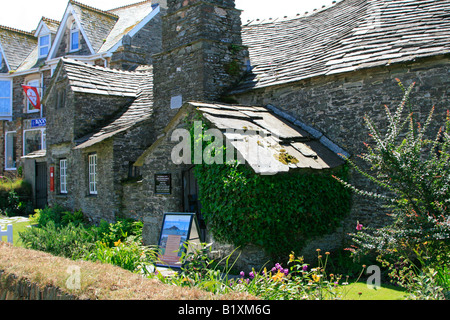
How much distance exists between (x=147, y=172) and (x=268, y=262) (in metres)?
3.96

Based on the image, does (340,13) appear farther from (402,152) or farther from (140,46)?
(140,46)

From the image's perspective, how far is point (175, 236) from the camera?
7.73 meters

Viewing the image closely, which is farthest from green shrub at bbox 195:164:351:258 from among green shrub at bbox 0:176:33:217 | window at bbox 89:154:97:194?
green shrub at bbox 0:176:33:217

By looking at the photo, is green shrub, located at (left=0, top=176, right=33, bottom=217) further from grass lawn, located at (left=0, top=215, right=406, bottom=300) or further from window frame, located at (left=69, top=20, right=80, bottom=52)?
grass lawn, located at (left=0, top=215, right=406, bottom=300)

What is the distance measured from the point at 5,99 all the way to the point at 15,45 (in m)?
4.12

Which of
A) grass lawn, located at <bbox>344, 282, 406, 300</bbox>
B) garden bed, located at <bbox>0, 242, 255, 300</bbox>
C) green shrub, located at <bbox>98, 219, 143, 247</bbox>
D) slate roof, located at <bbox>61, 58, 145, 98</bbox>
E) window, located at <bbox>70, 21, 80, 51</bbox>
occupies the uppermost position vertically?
window, located at <bbox>70, 21, 80, 51</bbox>

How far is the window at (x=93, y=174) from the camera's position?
48.7 ft

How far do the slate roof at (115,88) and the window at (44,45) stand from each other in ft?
39.7

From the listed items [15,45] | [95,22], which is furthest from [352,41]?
[15,45]

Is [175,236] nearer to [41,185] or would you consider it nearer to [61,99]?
[61,99]

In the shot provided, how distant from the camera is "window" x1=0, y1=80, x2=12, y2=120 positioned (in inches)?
1075

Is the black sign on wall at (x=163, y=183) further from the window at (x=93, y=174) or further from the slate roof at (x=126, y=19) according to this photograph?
the slate roof at (x=126, y=19)

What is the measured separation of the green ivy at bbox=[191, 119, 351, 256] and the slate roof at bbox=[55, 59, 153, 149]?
6129 millimetres
